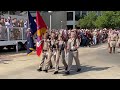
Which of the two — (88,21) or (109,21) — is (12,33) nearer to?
(109,21)

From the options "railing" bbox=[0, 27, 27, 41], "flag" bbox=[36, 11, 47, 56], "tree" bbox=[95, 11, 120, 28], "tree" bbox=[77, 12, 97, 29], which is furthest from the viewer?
"tree" bbox=[77, 12, 97, 29]

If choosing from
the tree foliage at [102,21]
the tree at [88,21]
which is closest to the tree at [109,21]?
the tree foliage at [102,21]

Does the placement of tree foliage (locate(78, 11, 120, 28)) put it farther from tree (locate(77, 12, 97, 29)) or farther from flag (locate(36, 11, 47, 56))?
flag (locate(36, 11, 47, 56))

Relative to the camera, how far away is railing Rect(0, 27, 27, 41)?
727 inches

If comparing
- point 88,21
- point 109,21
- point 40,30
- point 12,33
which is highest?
point 88,21

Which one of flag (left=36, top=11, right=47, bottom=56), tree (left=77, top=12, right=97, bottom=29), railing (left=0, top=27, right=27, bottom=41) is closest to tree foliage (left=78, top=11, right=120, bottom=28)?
tree (left=77, top=12, right=97, bottom=29)

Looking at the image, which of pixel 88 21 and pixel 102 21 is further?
pixel 88 21

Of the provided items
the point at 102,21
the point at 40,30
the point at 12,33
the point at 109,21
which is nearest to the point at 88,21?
the point at 102,21

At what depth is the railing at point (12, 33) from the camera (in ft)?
60.6

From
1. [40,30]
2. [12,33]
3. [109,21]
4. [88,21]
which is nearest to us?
[40,30]

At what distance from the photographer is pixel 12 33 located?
63.4 ft
